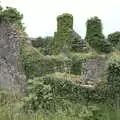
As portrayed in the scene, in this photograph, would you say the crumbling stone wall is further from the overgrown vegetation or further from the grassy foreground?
the grassy foreground

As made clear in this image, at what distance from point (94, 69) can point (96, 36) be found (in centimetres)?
1969

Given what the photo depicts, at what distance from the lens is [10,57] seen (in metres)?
17.3

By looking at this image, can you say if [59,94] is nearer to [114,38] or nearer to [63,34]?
[63,34]

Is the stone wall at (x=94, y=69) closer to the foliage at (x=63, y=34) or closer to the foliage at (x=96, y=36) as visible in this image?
the foliage at (x=63, y=34)

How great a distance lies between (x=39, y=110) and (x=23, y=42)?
5.86 m

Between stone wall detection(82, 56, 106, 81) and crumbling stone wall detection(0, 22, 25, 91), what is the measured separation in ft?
7.41

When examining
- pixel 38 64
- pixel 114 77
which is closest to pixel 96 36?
pixel 38 64

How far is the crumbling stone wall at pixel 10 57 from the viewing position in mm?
16719

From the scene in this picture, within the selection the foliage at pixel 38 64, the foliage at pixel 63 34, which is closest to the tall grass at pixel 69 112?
the foliage at pixel 38 64

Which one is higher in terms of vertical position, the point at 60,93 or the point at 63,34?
the point at 63,34

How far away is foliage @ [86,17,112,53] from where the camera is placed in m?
35.3

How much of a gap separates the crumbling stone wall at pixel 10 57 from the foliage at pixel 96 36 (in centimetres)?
1798

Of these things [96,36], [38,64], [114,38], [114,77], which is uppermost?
[114,38]

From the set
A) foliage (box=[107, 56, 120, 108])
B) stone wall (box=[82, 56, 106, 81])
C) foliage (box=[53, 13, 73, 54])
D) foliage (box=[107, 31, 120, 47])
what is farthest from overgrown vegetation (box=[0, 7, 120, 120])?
foliage (box=[107, 31, 120, 47])
